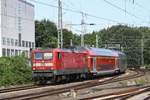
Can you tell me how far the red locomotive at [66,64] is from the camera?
3606cm

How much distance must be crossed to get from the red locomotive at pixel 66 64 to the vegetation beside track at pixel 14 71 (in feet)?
7.33

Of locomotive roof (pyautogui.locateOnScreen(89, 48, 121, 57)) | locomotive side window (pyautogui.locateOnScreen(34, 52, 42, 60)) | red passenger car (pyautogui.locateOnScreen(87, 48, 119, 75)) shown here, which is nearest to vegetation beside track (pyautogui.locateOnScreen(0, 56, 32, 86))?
locomotive side window (pyautogui.locateOnScreen(34, 52, 42, 60))

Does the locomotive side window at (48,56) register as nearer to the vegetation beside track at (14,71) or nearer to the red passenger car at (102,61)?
the vegetation beside track at (14,71)

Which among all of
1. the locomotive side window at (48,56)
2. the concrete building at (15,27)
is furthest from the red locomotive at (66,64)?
the concrete building at (15,27)

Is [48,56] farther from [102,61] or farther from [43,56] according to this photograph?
[102,61]

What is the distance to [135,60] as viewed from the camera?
12988cm

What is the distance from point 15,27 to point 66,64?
241ft

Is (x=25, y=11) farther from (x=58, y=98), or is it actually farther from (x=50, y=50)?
(x=58, y=98)

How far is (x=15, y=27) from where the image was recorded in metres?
110

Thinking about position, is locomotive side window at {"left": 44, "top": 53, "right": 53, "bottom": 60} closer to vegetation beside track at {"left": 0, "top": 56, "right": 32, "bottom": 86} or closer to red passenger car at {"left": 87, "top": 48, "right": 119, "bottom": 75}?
vegetation beside track at {"left": 0, "top": 56, "right": 32, "bottom": 86}

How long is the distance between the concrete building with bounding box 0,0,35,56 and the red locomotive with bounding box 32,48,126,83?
53460mm

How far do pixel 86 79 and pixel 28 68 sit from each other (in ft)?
21.2

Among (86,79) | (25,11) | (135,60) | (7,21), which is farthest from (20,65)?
(135,60)

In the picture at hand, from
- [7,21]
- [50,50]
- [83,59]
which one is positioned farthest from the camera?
[7,21]
